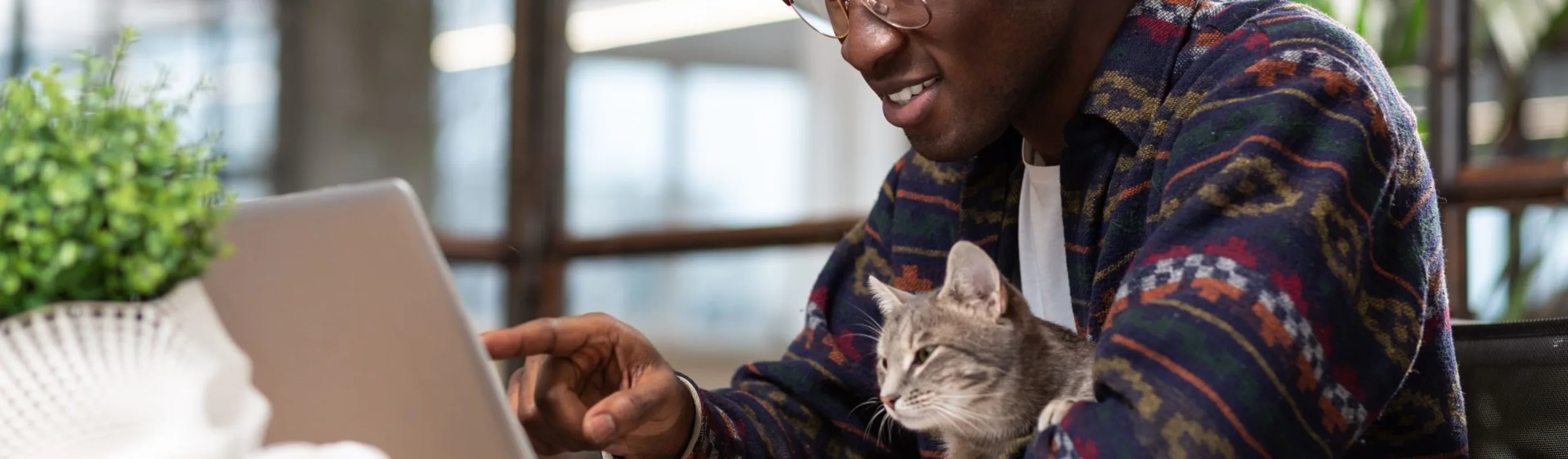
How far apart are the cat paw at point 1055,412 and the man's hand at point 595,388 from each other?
30cm

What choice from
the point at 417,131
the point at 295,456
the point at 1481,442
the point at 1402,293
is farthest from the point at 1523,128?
the point at 417,131

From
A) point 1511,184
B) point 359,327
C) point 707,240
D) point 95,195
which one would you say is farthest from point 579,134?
point 95,195

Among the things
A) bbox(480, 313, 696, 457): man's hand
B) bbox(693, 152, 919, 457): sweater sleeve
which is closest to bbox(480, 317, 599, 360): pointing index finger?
bbox(480, 313, 696, 457): man's hand

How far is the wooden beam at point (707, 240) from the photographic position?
3.06m

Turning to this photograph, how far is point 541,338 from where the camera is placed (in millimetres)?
998

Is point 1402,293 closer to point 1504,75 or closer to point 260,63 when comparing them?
point 1504,75

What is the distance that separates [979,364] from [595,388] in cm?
31

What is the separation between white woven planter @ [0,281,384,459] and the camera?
1.61 feet

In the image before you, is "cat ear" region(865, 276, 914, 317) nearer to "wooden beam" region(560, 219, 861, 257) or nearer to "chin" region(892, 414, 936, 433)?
"chin" region(892, 414, 936, 433)

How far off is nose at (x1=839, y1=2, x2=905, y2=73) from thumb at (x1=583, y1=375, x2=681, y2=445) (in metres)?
0.30

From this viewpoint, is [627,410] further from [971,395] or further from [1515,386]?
[1515,386]

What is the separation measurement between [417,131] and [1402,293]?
2.87 metres

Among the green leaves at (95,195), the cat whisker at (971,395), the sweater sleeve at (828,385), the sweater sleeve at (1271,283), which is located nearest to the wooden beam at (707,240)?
the sweater sleeve at (828,385)

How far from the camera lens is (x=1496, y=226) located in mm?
2229
